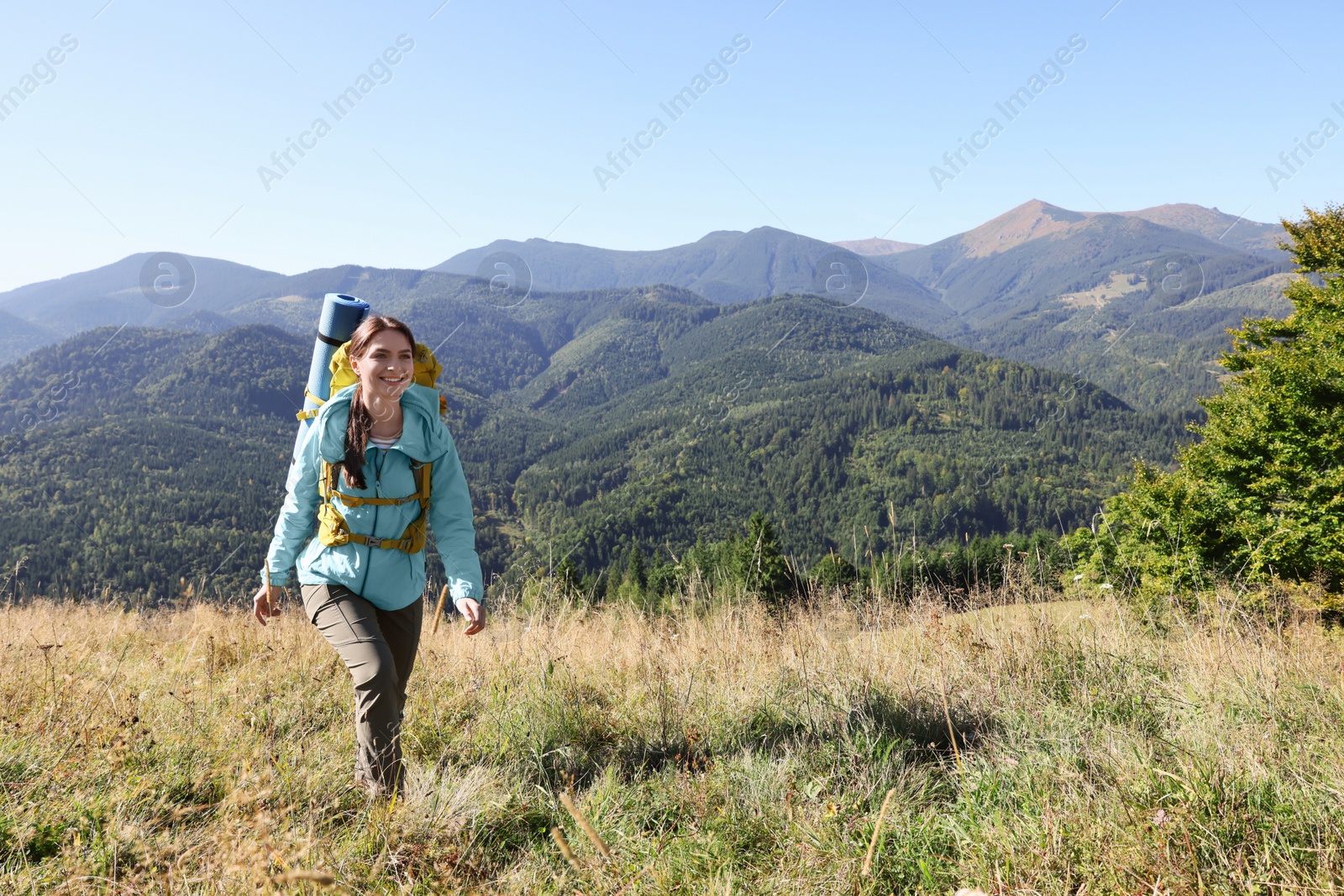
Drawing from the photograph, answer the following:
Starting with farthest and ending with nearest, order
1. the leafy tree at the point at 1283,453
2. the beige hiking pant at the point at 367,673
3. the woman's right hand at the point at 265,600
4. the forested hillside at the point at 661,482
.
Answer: the forested hillside at the point at 661,482, the leafy tree at the point at 1283,453, the woman's right hand at the point at 265,600, the beige hiking pant at the point at 367,673

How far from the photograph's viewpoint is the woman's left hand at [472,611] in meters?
2.44

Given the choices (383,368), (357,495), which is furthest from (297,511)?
(383,368)

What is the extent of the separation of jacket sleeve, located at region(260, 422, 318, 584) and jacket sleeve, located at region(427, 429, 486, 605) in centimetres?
44

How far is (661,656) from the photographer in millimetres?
3770

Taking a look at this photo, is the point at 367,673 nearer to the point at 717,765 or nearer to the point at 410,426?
the point at 410,426

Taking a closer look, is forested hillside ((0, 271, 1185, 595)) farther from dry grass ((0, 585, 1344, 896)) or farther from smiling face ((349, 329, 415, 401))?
smiling face ((349, 329, 415, 401))

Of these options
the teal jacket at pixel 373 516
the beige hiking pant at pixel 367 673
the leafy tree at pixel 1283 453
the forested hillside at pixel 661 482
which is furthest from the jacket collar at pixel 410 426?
the forested hillside at pixel 661 482

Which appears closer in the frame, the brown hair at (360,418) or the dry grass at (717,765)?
the dry grass at (717,765)

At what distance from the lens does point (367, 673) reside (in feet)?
7.72

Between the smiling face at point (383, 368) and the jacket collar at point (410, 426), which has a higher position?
the smiling face at point (383, 368)

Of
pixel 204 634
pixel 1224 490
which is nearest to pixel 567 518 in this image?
pixel 1224 490

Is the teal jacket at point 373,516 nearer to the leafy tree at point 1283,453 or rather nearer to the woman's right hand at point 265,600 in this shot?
the woman's right hand at point 265,600

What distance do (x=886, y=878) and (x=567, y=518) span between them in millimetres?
149859

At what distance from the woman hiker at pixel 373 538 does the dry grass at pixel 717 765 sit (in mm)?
356
